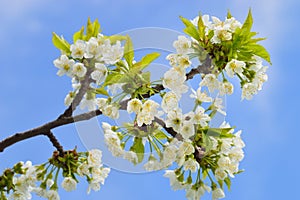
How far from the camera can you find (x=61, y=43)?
2.82 m

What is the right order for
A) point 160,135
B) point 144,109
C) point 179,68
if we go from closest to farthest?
point 144,109
point 179,68
point 160,135

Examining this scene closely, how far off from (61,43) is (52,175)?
796 mm

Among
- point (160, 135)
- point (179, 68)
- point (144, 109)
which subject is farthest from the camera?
point (160, 135)

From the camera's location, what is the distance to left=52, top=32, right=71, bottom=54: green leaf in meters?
2.81

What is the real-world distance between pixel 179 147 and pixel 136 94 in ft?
1.23

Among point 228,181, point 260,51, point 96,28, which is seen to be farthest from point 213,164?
point 96,28

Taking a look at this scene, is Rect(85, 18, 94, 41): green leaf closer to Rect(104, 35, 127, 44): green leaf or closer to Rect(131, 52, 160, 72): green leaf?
Rect(104, 35, 127, 44): green leaf

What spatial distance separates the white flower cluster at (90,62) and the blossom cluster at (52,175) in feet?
1.04

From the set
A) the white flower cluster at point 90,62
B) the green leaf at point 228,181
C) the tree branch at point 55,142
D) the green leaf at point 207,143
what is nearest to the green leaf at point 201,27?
the white flower cluster at point 90,62

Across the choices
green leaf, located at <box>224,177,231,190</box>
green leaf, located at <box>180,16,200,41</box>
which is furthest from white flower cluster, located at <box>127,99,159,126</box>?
green leaf, located at <box>224,177,231,190</box>

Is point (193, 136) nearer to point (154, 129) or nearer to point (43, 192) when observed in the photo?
point (154, 129)

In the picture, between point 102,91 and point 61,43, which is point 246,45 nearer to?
point 102,91

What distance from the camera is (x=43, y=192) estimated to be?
2.92m

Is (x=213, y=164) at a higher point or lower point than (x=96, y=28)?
lower
